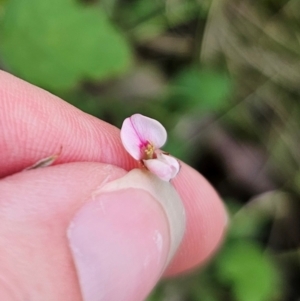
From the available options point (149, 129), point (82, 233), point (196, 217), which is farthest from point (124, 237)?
point (196, 217)

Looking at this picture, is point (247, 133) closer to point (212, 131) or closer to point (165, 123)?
point (212, 131)

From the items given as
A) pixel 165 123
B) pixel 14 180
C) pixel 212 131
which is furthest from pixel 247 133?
pixel 14 180

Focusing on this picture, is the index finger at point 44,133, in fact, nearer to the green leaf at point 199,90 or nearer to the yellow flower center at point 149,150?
the yellow flower center at point 149,150

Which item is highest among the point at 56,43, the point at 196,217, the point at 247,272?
the point at 56,43

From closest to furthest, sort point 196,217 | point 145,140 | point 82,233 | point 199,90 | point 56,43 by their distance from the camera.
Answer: point 82,233 → point 145,140 → point 196,217 → point 56,43 → point 199,90

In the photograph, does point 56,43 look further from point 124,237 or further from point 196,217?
point 124,237

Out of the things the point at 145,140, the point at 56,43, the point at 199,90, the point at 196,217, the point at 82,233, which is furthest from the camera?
the point at 199,90
